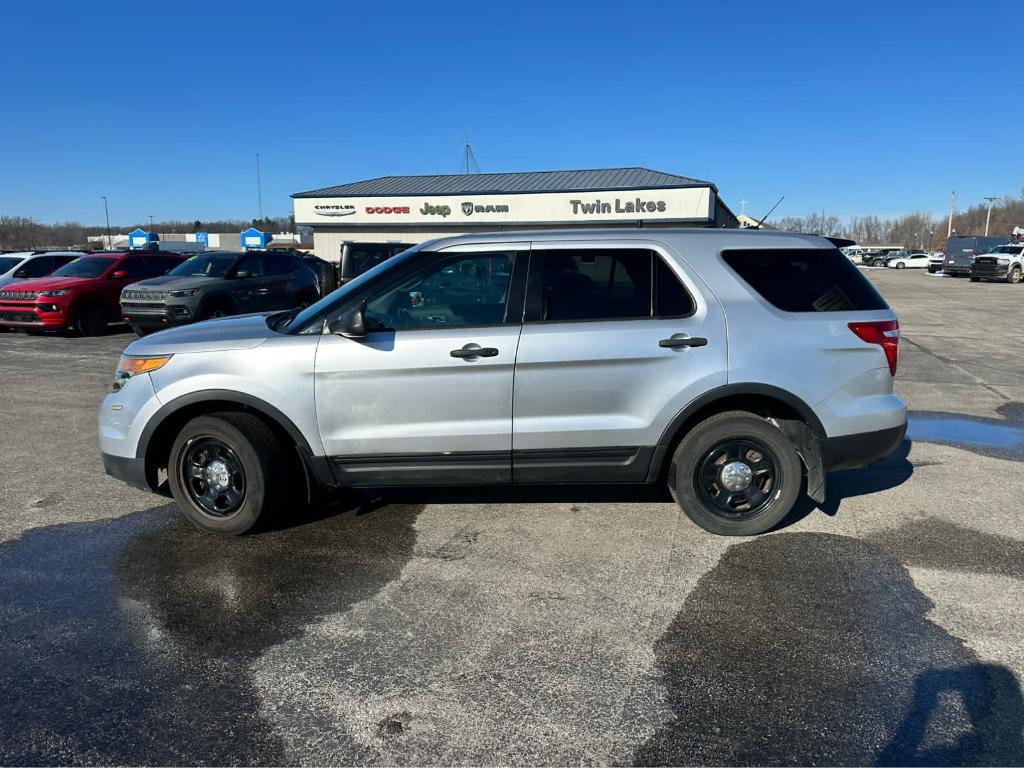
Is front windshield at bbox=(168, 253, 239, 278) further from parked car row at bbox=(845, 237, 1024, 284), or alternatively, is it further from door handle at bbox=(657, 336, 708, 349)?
parked car row at bbox=(845, 237, 1024, 284)

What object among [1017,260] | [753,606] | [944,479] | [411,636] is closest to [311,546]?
[411,636]

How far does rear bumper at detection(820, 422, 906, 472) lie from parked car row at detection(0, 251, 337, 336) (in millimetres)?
9342

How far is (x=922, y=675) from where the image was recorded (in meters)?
3.01

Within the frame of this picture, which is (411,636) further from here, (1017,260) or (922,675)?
(1017,260)

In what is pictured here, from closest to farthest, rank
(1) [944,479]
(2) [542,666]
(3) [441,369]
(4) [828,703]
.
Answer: (4) [828,703], (2) [542,666], (3) [441,369], (1) [944,479]

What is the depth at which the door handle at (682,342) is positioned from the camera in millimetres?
4266

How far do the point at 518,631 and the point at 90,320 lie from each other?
48.3 feet

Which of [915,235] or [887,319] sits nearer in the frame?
[887,319]

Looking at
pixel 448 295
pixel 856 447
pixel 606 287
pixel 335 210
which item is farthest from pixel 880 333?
pixel 335 210

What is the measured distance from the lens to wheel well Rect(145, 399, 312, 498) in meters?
4.49

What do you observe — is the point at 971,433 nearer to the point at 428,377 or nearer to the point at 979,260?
the point at 428,377

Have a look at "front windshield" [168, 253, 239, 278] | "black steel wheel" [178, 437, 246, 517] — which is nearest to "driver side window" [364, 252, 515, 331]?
"black steel wheel" [178, 437, 246, 517]

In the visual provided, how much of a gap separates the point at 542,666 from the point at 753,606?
1.23m

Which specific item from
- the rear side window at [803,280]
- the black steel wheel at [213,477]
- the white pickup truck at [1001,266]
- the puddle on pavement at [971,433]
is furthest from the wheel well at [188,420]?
the white pickup truck at [1001,266]
